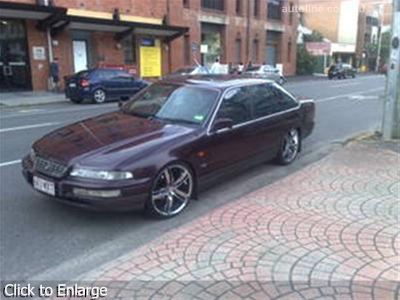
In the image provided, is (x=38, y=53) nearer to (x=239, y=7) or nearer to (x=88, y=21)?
(x=88, y=21)

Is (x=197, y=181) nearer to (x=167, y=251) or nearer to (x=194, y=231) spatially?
(x=194, y=231)

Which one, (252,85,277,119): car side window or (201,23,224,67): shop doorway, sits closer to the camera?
(252,85,277,119): car side window

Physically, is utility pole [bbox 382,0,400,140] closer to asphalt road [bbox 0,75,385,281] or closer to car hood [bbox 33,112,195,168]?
asphalt road [bbox 0,75,385,281]

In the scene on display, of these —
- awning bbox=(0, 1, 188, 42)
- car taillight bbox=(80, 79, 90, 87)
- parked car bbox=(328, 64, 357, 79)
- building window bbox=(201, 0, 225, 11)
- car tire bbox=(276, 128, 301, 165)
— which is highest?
building window bbox=(201, 0, 225, 11)

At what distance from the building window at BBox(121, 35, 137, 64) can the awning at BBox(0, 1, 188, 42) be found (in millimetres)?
615

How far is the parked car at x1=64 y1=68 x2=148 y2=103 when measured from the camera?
19.0 meters

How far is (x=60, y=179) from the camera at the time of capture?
4711mm

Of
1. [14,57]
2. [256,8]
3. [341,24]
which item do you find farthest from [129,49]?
[341,24]

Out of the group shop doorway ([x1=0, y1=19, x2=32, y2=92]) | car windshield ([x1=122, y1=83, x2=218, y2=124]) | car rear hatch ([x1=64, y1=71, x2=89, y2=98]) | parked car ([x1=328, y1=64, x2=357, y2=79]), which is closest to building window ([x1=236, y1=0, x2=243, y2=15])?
parked car ([x1=328, y1=64, x2=357, y2=79])

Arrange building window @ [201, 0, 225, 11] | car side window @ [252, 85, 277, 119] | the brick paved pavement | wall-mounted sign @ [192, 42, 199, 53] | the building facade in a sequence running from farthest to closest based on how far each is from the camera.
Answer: the building facade → building window @ [201, 0, 225, 11] → wall-mounted sign @ [192, 42, 199, 53] → car side window @ [252, 85, 277, 119] → the brick paved pavement

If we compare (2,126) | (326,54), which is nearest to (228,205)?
(2,126)

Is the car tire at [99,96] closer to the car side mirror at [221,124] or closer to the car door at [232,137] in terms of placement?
the car door at [232,137]

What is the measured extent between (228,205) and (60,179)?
188 centimetres

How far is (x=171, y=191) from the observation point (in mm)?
5246
